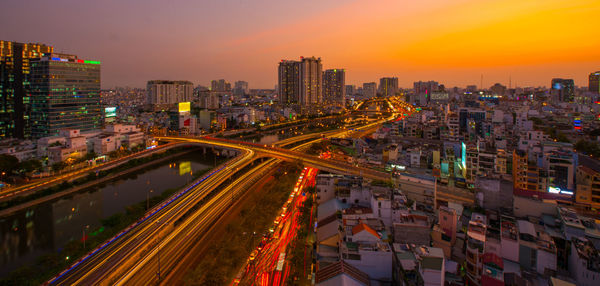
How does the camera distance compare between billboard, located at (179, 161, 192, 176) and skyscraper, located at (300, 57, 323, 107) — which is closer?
billboard, located at (179, 161, 192, 176)

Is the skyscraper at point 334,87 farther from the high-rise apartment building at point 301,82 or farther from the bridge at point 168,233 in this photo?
the bridge at point 168,233

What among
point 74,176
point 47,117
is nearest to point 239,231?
point 74,176

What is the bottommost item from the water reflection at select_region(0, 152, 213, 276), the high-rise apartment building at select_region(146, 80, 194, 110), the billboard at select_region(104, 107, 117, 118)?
the water reflection at select_region(0, 152, 213, 276)

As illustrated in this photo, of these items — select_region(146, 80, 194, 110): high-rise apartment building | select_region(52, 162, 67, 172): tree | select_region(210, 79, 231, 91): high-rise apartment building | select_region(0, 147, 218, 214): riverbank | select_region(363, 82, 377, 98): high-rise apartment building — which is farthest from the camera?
select_region(210, 79, 231, 91): high-rise apartment building

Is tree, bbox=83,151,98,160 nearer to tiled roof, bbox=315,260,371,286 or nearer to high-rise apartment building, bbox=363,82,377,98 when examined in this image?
tiled roof, bbox=315,260,371,286

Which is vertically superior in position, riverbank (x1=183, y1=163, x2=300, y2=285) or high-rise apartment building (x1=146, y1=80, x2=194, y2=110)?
high-rise apartment building (x1=146, y1=80, x2=194, y2=110)

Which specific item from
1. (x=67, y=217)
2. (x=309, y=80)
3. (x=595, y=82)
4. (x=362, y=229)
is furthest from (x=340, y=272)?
(x=595, y=82)

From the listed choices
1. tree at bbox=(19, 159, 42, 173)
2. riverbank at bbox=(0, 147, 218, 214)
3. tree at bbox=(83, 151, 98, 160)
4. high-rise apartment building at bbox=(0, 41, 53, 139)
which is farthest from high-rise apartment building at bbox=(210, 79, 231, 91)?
tree at bbox=(19, 159, 42, 173)

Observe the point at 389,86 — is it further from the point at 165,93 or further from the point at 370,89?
the point at 165,93

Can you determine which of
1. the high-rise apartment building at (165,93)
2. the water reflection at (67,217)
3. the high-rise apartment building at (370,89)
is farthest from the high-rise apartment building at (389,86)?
the water reflection at (67,217)
